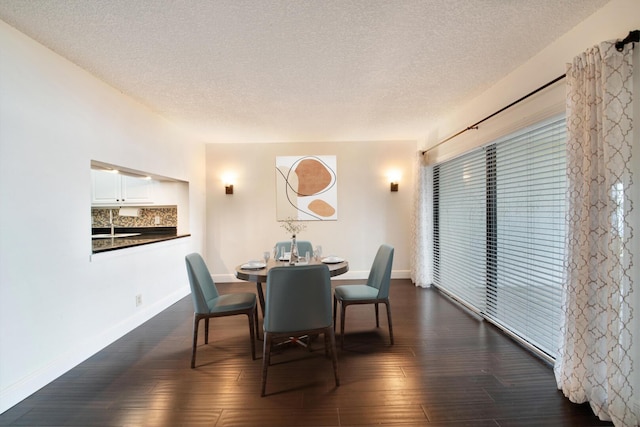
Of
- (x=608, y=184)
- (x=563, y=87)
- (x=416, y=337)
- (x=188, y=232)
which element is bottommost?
(x=416, y=337)

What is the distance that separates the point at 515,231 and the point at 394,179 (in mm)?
2405

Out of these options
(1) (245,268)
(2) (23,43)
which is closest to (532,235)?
(1) (245,268)

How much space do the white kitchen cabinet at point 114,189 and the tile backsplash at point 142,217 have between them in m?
0.37

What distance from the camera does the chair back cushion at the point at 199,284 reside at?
7.13 feet

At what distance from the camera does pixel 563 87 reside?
192 centimetres

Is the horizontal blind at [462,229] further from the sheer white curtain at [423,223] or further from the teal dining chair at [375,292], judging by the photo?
the teal dining chair at [375,292]

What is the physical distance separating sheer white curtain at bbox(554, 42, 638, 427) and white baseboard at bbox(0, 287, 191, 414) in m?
3.69

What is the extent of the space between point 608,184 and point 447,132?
7.81ft

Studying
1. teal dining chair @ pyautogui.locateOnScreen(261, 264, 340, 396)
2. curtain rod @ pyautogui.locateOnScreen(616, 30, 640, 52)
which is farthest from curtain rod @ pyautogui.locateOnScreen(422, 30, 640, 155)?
teal dining chair @ pyautogui.locateOnScreen(261, 264, 340, 396)

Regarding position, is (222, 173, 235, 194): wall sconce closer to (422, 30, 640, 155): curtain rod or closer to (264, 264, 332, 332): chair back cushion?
(264, 264, 332, 332): chair back cushion

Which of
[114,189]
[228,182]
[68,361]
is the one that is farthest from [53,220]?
[228,182]

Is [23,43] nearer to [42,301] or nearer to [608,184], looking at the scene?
[42,301]

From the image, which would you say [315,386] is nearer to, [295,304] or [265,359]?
[265,359]

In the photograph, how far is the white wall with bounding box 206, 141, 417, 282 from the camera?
4746 mm
